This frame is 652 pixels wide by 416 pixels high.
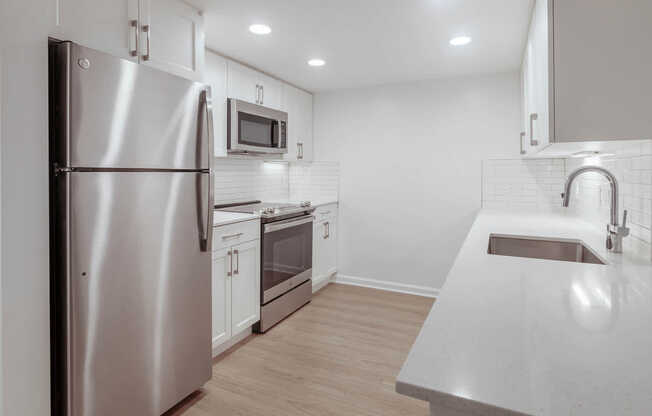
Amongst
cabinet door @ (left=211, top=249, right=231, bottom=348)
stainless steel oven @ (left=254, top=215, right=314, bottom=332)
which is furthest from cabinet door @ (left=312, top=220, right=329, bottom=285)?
cabinet door @ (left=211, top=249, right=231, bottom=348)

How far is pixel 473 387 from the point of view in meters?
0.61

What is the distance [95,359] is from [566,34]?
2095 millimetres

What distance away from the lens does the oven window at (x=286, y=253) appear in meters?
2.93

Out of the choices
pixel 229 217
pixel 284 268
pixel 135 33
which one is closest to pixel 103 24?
pixel 135 33

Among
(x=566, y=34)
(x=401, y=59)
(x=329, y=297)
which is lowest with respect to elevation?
(x=329, y=297)

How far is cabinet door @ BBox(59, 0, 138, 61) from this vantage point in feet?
4.91

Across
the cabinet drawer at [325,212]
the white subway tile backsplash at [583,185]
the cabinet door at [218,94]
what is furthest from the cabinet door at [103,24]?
the cabinet drawer at [325,212]

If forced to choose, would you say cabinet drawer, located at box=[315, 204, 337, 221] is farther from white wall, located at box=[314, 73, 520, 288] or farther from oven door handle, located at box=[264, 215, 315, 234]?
oven door handle, located at box=[264, 215, 315, 234]

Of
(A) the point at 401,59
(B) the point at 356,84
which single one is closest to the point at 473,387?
(A) the point at 401,59

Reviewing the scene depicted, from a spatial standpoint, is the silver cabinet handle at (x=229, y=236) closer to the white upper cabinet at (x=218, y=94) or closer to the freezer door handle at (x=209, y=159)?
the freezer door handle at (x=209, y=159)

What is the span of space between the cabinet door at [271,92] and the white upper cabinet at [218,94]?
1.67 feet

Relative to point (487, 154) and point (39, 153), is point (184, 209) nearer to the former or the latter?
point (39, 153)

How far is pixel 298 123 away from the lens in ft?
13.3

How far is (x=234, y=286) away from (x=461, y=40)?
2319 millimetres
